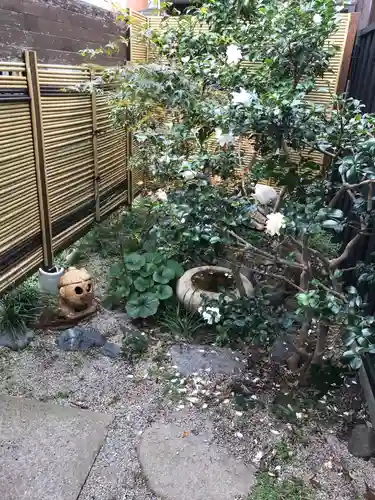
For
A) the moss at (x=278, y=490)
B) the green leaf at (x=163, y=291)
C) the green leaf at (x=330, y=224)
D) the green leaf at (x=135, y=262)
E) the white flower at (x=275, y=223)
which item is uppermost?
the green leaf at (x=330, y=224)

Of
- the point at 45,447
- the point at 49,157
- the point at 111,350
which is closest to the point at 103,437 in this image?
the point at 45,447

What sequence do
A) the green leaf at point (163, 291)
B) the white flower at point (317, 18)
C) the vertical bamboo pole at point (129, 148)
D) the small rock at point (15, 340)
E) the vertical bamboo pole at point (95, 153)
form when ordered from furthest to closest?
1. the vertical bamboo pole at point (129, 148)
2. the vertical bamboo pole at point (95, 153)
3. the green leaf at point (163, 291)
4. the small rock at point (15, 340)
5. the white flower at point (317, 18)

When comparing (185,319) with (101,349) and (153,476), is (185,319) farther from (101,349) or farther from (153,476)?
(153,476)

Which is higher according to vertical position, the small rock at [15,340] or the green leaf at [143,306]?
the green leaf at [143,306]

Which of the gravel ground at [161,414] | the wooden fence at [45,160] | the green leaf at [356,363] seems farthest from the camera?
the wooden fence at [45,160]

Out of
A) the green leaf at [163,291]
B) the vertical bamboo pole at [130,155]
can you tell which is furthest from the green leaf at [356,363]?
the vertical bamboo pole at [130,155]

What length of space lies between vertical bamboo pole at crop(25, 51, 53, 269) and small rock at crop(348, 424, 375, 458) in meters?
2.49

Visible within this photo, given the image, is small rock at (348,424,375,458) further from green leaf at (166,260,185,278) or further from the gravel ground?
green leaf at (166,260,185,278)

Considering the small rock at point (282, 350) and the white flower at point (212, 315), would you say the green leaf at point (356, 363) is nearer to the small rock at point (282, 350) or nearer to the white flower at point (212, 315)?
the white flower at point (212, 315)

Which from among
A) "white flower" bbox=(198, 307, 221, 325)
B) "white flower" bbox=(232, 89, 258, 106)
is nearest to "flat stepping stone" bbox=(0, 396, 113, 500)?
"white flower" bbox=(198, 307, 221, 325)

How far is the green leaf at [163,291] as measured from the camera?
114 inches

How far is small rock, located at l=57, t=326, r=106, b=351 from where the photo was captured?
2.56m

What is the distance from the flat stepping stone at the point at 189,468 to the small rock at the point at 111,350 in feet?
2.18

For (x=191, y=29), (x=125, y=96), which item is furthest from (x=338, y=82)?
(x=125, y=96)
